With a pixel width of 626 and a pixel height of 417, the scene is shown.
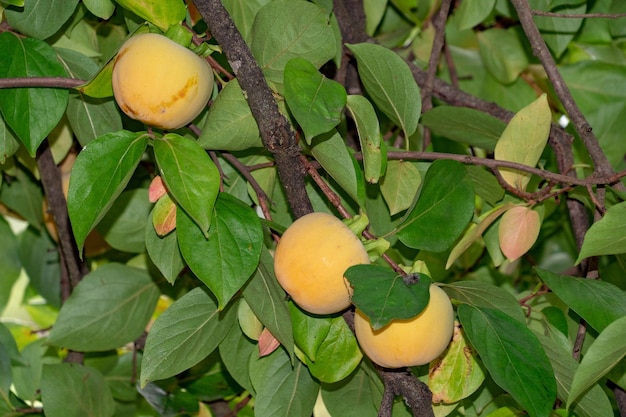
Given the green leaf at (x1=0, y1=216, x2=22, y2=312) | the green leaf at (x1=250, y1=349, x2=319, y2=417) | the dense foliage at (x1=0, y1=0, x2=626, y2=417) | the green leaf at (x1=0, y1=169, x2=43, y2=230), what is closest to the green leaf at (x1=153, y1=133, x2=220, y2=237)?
the dense foliage at (x1=0, y1=0, x2=626, y2=417)

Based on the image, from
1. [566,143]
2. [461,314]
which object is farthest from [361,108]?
[566,143]

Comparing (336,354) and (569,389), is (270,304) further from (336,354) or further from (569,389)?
(569,389)

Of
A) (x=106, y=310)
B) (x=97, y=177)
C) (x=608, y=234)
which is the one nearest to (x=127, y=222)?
(x=106, y=310)

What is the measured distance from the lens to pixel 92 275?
3.38 feet

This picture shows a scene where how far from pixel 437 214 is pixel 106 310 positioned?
46 centimetres

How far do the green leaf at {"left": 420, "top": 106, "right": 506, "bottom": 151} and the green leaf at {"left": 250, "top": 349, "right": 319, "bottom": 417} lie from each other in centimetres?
33

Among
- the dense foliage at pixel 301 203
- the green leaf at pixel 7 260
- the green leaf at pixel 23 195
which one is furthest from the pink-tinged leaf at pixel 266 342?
the green leaf at pixel 7 260

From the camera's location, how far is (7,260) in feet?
4.06

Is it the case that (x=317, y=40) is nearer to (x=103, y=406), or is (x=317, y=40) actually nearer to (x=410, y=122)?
(x=410, y=122)

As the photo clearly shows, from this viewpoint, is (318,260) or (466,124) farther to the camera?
(466,124)

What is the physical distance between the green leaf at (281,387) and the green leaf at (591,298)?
26 cm

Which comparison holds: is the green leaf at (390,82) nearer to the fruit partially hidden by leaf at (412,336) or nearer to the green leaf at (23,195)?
the fruit partially hidden by leaf at (412,336)

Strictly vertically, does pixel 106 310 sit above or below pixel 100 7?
below

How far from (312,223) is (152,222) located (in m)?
0.18
